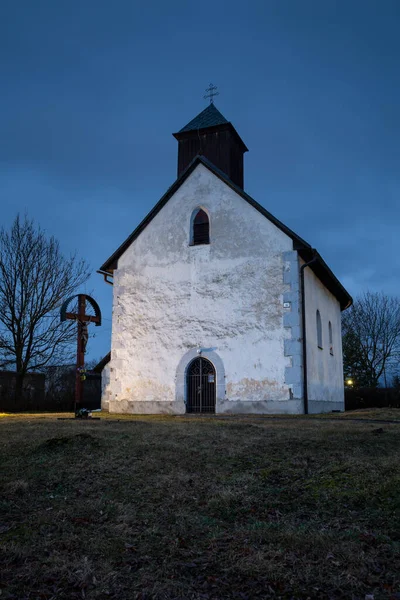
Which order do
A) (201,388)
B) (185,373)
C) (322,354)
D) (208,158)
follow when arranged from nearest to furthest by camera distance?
(201,388) < (185,373) < (322,354) < (208,158)

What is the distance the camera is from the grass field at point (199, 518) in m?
3.62

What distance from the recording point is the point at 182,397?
17.2 meters

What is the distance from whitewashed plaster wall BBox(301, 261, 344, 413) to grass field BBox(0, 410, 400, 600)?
940 centimetres

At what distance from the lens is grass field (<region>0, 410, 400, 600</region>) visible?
3.62m

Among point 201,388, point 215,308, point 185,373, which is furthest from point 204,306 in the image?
point 201,388

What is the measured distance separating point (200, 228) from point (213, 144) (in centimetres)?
404

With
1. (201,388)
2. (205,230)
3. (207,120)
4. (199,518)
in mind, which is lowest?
(199,518)

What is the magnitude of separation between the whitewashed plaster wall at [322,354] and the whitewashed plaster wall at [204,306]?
1519 mm

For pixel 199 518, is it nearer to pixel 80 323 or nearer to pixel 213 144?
pixel 80 323

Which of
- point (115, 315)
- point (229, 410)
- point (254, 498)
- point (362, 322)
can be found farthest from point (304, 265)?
point (362, 322)

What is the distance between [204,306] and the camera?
17.2 meters

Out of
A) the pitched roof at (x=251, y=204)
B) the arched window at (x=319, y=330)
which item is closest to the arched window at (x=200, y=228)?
the pitched roof at (x=251, y=204)

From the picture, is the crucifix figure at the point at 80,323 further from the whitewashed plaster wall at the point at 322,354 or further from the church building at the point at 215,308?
the whitewashed plaster wall at the point at 322,354

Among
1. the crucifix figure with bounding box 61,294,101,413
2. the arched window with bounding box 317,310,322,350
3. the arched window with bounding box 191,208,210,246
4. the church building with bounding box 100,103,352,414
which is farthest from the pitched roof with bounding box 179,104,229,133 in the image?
the crucifix figure with bounding box 61,294,101,413
